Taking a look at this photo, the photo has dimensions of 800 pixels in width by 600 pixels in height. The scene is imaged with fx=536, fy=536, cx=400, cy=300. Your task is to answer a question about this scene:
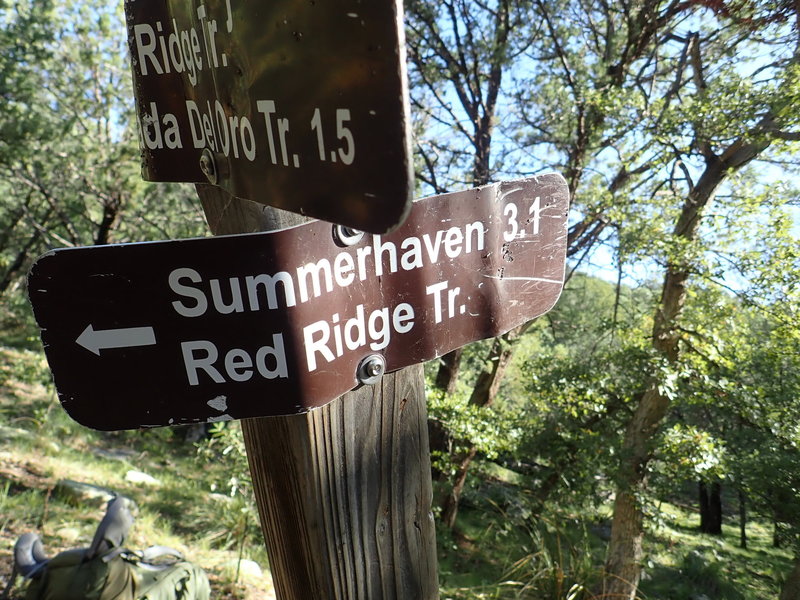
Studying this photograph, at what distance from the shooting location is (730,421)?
Answer: 5.50m

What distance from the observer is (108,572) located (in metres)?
2.81

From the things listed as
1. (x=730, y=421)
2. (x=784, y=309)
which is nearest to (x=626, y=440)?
(x=730, y=421)

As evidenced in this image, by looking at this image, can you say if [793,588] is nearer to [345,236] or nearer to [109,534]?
[109,534]

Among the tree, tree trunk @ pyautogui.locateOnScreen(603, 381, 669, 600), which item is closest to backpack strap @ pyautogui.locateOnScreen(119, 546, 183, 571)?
tree trunk @ pyautogui.locateOnScreen(603, 381, 669, 600)

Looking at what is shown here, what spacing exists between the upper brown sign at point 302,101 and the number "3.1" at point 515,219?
58 centimetres

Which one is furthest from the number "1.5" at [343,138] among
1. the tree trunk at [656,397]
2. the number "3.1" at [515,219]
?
the tree trunk at [656,397]

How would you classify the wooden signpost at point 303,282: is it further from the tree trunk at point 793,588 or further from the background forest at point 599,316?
the tree trunk at point 793,588

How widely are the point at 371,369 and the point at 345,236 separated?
0.86 feet

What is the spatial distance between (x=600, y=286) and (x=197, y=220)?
15838mm

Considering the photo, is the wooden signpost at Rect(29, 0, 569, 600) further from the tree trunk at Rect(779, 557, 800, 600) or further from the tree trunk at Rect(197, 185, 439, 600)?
the tree trunk at Rect(779, 557, 800, 600)

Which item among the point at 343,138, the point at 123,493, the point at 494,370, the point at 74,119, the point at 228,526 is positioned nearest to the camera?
the point at 343,138

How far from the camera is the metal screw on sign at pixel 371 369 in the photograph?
1.02 m

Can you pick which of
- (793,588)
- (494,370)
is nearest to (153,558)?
(494,370)

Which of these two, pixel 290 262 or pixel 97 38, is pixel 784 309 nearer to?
pixel 290 262
